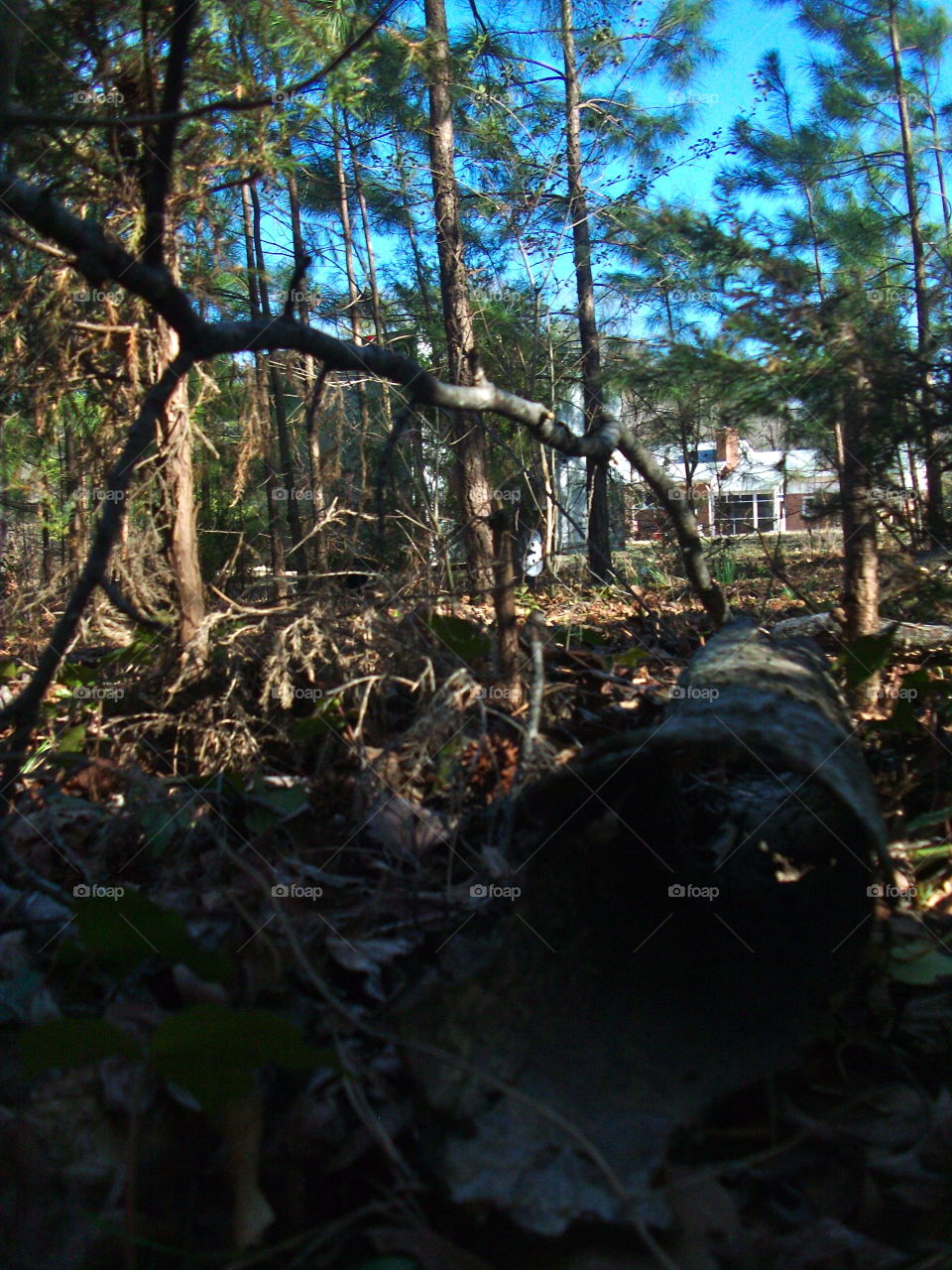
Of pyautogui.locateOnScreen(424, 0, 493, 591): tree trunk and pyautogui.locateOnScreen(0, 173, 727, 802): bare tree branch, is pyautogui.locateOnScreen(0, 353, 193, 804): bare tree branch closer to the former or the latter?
pyautogui.locateOnScreen(0, 173, 727, 802): bare tree branch

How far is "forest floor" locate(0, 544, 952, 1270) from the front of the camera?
1480 mm

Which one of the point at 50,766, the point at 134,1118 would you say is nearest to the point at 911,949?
the point at 134,1118

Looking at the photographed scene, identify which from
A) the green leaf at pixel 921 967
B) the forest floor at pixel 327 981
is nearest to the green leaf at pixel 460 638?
the forest floor at pixel 327 981

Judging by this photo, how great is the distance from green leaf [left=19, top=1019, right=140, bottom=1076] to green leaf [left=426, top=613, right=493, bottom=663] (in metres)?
1.75

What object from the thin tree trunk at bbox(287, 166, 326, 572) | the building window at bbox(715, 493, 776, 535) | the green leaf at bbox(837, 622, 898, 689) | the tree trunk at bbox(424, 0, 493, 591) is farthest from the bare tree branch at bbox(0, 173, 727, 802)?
the building window at bbox(715, 493, 776, 535)

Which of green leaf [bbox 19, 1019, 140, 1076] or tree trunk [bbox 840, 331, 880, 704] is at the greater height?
tree trunk [bbox 840, 331, 880, 704]

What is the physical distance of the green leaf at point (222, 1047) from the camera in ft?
4.64

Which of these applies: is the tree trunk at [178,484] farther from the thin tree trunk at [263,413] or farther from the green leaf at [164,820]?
the green leaf at [164,820]

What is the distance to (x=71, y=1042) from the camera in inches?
57.6

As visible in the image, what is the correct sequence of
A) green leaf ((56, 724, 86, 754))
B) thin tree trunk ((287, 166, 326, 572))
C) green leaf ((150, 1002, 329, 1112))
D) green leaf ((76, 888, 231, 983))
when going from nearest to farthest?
green leaf ((150, 1002, 329, 1112))
green leaf ((76, 888, 231, 983))
green leaf ((56, 724, 86, 754))
thin tree trunk ((287, 166, 326, 572))

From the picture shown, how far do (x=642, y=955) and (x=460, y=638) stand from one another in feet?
4.01

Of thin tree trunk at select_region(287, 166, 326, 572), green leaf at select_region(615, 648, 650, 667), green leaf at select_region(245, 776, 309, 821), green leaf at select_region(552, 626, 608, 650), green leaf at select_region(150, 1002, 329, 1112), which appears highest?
thin tree trunk at select_region(287, 166, 326, 572)

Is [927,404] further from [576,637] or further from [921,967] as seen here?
[921,967]

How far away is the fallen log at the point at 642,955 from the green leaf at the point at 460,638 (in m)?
0.70
